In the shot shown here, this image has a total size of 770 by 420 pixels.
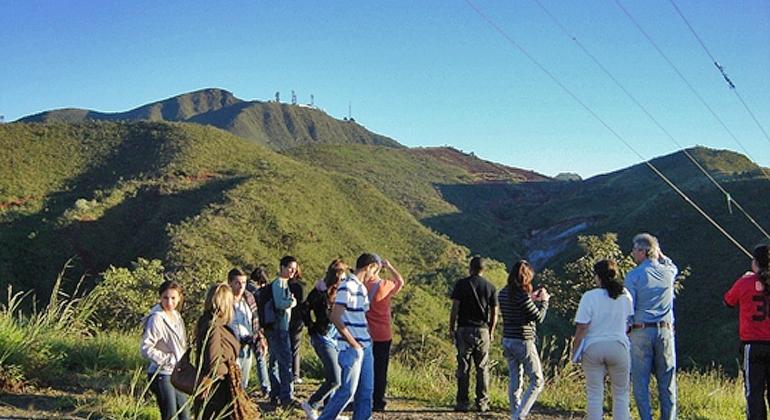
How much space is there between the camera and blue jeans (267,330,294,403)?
736 centimetres

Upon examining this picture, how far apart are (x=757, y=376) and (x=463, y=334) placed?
2822 millimetres

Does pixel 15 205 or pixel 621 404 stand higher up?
pixel 15 205

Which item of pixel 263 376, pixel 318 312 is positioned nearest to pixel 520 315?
pixel 318 312

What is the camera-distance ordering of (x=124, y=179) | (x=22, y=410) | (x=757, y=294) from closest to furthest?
1. (x=757, y=294)
2. (x=22, y=410)
3. (x=124, y=179)

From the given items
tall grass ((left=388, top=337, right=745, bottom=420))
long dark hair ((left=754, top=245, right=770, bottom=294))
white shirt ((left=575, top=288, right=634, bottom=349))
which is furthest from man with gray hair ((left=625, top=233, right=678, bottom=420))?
tall grass ((left=388, top=337, right=745, bottom=420))

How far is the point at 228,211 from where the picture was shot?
40844 mm

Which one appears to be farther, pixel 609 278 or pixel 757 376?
pixel 757 376

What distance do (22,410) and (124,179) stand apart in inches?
1913

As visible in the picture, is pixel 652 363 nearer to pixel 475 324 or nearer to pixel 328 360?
pixel 475 324

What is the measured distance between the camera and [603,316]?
18.1ft

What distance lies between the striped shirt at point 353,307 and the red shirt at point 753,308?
3181 millimetres

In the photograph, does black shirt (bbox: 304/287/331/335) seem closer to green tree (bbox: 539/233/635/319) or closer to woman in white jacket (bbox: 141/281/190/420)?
woman in white jacket (bbox: 141/281/190/420)

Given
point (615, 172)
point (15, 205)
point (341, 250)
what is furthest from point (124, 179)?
point (615, 172)

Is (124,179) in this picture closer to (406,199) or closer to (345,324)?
(406,199)
